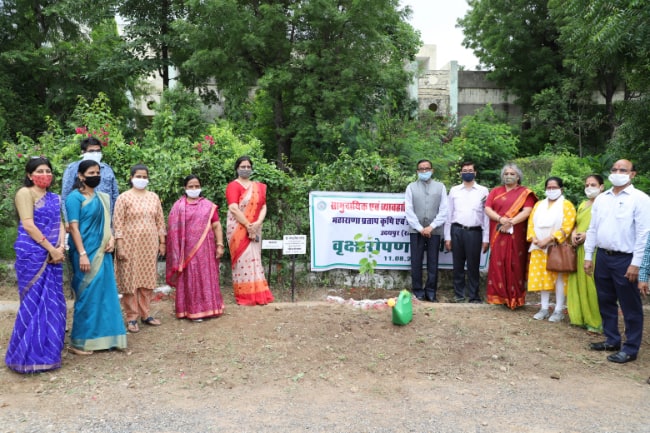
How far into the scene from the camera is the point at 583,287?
5.42 m

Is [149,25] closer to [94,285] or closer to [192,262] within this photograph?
[192,262]

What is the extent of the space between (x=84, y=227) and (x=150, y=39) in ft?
37.3

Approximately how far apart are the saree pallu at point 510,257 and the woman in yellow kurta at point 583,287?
0.59 metres

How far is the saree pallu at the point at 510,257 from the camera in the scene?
5.94 meters

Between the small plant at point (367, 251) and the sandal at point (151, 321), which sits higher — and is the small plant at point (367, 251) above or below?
above

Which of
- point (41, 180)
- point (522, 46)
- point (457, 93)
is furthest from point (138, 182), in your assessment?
point (522, 46)

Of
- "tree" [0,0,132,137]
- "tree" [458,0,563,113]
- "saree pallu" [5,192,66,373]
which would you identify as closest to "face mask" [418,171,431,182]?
"saree pallu" [5,192,66,373]

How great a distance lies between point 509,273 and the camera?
5.93 meters

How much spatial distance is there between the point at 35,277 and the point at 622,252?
4948mm

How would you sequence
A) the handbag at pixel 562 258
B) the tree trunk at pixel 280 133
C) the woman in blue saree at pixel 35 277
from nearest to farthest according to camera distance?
the woman in blue saree at pixel 35 277 < the handbag at pixel 562 258 < the tree trunk at pixel 280 133

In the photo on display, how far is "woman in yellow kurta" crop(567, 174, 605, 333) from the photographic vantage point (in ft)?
17.5

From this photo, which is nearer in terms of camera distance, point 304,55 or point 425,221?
point 425,221

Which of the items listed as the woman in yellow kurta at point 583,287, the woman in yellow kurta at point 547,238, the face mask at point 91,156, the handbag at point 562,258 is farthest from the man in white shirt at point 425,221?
the face mask at point 91,156

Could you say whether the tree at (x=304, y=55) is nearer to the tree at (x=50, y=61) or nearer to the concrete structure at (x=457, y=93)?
the tree at (x=50, y=61)
